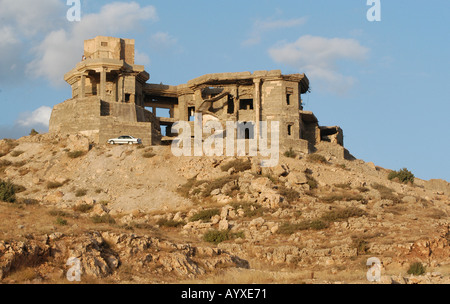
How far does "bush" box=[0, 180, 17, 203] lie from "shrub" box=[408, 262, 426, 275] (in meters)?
21.4

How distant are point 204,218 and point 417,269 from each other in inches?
493

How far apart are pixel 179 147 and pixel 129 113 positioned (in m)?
7.05

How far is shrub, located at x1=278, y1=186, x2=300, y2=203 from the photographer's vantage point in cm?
3603

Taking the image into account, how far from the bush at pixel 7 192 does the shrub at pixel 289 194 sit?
14688 mm

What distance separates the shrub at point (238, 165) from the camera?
134 ft

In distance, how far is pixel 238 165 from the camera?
135ft

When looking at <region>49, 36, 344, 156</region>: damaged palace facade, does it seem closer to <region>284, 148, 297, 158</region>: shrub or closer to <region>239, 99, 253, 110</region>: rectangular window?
<region>239, 99, 253, 110</region>: rectangular window

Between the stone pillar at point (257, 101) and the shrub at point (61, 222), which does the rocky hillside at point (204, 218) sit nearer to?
the shrub at point (61, 222)

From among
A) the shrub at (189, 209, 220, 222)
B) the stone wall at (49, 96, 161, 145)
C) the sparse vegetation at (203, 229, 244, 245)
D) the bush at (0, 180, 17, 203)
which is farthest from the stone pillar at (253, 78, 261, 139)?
the sparse vegetation at (203, 229, 244, 245)

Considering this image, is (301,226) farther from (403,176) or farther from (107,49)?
(107,49)

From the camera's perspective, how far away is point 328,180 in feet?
136

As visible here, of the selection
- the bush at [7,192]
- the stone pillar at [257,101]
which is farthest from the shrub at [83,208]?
the stone pillar at [257,101]
